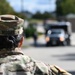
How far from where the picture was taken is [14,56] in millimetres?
3225

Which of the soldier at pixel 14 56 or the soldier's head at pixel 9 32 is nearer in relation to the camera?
the soldier at pixel 14 56

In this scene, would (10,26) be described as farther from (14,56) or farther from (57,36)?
(57,36)

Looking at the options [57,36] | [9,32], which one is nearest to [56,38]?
[57,36]

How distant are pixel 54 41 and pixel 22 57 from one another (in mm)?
35381

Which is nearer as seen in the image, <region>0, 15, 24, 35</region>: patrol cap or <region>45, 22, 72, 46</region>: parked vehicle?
<region>0, 15, 24, 35</region>: patrol cap

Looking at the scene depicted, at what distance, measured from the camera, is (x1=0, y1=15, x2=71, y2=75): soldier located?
10.3 feet

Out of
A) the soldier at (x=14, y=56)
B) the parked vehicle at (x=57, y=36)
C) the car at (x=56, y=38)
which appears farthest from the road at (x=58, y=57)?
the soldier at (x=14, y=56)

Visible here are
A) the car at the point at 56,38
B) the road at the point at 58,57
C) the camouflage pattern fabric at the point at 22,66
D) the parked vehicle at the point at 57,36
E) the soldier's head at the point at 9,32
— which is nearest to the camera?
the camouflage pattern fabric at the point at 22,66

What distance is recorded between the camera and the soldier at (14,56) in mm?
3139

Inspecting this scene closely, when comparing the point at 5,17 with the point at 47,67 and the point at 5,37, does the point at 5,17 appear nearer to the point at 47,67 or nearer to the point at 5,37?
the point at 5,37

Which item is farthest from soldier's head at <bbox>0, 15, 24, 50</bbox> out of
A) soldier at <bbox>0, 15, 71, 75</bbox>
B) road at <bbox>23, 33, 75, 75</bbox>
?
road at <bbox>23, 33, 75, 75</bbox>

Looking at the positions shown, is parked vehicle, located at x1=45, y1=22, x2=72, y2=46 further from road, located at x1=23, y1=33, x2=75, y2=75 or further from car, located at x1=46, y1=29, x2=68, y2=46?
road, located at x1=23, y1=33, x2=75, y2=75

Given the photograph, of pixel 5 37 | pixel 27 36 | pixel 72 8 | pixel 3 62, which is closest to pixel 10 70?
pixel 3 62

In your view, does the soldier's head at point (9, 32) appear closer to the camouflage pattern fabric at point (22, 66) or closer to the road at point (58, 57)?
the camouflage pattern fabric at point (22, 66)
